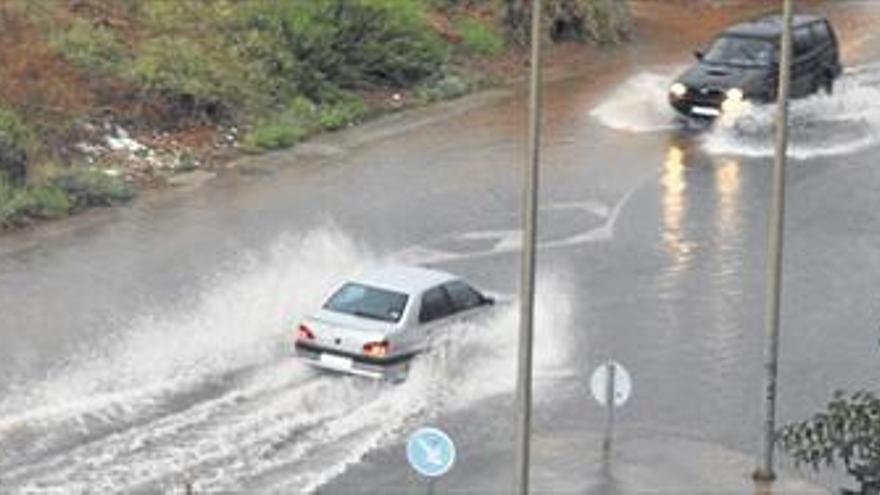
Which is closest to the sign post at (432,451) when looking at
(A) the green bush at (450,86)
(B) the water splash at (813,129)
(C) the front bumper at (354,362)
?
(C) the front bumper at (354,362)

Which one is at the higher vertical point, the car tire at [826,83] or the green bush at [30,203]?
the green bush at [30,203]

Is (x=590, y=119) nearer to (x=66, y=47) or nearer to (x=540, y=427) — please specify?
(x=66, y=47)

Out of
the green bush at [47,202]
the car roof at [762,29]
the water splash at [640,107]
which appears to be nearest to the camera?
the green bush at [47,202]

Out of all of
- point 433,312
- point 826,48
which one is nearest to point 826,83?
point 826,48

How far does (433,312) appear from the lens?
23.9 meters

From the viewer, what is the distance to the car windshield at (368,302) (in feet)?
76.9

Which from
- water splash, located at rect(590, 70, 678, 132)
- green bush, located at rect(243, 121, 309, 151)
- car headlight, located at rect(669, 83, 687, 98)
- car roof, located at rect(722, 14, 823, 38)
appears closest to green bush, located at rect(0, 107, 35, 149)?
green bush, located at rect(243, 121, 309, 151)

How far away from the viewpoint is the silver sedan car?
22906 millimetres

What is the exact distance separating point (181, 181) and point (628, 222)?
779 cm

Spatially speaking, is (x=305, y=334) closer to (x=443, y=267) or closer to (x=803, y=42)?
(x=443, y=267)

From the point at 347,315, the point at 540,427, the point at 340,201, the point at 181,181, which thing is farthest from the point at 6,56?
the point at 540,427

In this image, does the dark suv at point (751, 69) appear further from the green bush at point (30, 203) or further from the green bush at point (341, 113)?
the green bush at point (30, 203)

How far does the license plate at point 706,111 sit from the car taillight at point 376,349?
1658cm

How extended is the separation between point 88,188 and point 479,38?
14.3 m
